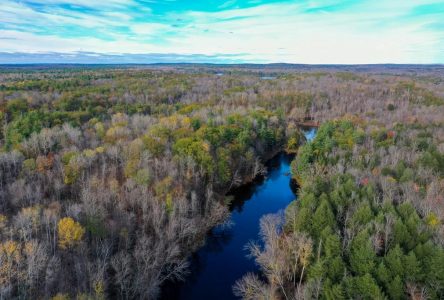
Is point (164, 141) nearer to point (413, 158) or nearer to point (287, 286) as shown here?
point (287, 286)

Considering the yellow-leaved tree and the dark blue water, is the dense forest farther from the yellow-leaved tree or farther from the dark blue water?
the dark blue water

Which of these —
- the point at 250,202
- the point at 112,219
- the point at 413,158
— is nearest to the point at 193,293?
the point at 112,219

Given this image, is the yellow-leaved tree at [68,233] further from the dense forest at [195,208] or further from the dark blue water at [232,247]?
the dark blue water at [232,247]

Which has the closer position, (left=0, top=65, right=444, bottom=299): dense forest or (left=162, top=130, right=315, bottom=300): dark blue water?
(left=0, top=65, right=444, bottom=299): dense forest

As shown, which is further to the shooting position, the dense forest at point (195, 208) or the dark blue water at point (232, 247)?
the dark blue water at point (232, 247)

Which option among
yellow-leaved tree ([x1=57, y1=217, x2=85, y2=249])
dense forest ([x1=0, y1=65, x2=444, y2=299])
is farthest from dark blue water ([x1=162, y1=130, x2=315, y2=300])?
yellow-leaved tree ([x1=57, y1=217, x2=85, y2=249])

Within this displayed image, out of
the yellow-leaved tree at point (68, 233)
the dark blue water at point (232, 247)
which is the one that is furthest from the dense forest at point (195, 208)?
the dark blue water at point (232, 247)
